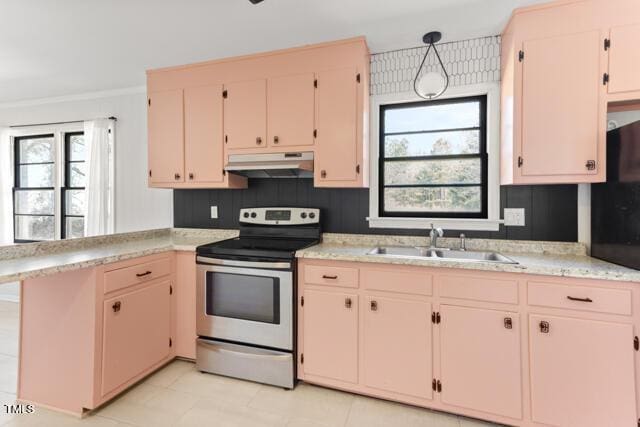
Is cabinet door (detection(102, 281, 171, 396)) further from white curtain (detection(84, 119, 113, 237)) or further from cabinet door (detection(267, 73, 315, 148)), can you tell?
white curtain (detection(84, 119, 113, 237))

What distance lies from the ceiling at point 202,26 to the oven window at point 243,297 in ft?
5.53

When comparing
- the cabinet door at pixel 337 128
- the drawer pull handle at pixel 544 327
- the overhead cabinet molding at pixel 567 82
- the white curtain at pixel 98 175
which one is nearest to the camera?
the drawer pull handle at pixel 544 327

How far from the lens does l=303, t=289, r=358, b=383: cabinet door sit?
6.57ft

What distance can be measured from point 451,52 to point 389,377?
2.28m

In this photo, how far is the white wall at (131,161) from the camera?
10.8ft

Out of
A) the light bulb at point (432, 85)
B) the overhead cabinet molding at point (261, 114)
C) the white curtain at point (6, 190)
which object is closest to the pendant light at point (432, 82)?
the light bulb at point (432, 85)

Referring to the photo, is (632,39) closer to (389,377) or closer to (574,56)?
(574,56)

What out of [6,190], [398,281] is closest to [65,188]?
[6,190]

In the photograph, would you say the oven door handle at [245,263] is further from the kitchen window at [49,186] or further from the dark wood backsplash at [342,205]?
the kitchen window at [49,186]

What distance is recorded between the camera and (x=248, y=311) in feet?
7.09

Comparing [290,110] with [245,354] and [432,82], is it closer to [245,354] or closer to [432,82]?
[432,82]

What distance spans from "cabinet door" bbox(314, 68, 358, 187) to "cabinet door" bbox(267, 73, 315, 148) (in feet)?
0.26

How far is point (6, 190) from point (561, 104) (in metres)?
5.75

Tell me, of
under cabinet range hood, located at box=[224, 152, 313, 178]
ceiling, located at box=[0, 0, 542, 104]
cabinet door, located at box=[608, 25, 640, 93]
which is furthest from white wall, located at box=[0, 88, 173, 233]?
cabinet door, located at box=[608, 25, 640, 93]
